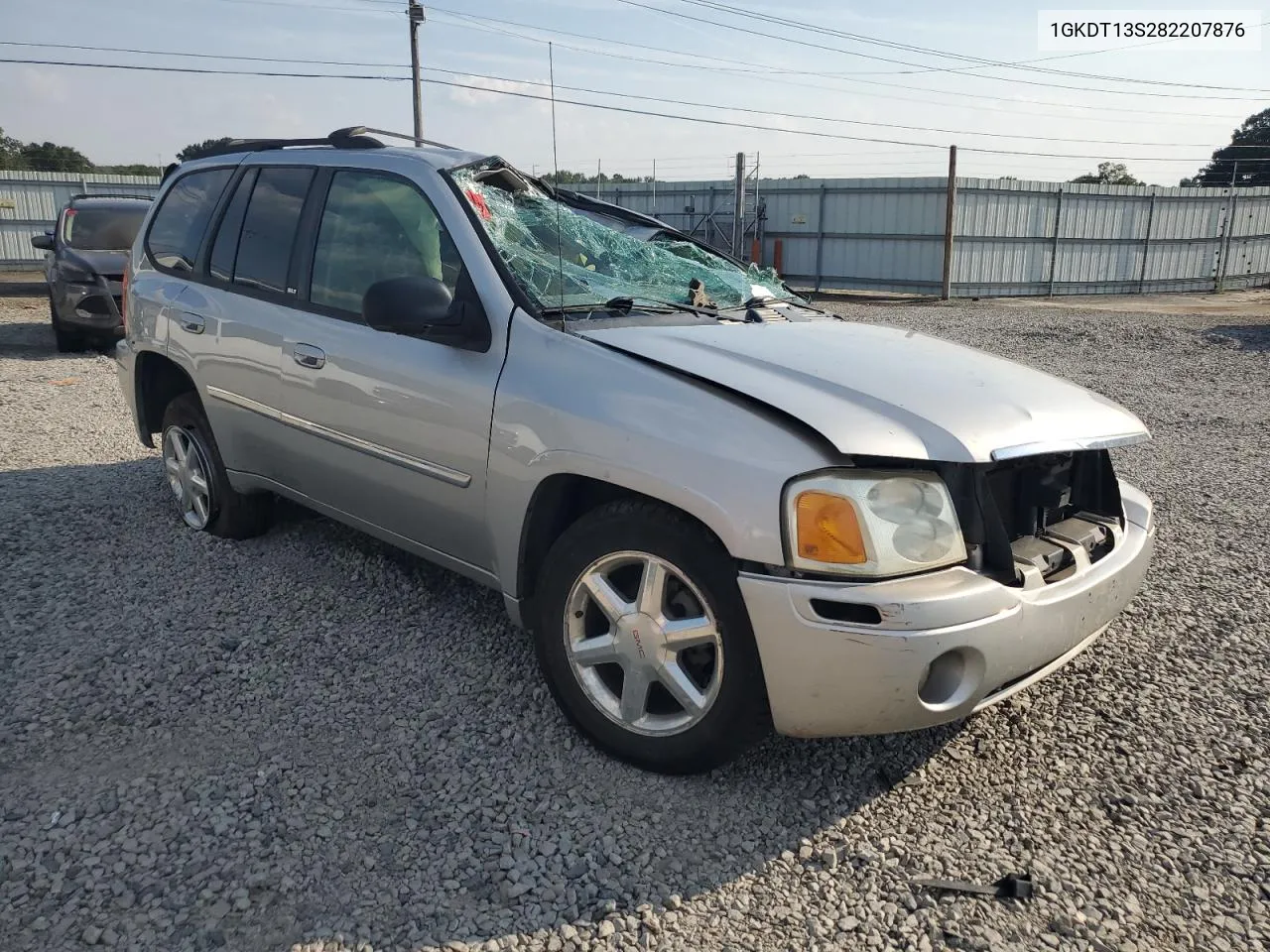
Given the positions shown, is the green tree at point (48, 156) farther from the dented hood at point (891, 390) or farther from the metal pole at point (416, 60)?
the dented hood at point (891, 390)

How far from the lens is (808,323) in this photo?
140 inches

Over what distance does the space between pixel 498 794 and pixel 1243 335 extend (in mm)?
13775

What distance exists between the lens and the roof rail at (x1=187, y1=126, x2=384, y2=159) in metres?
3.98

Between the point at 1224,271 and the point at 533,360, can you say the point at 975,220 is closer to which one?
the point at 1224,271

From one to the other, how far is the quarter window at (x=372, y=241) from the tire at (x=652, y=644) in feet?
3.63

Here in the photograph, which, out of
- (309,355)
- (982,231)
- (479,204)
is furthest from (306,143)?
(982,231)

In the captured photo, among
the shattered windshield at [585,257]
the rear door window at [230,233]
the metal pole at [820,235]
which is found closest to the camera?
the shattered windshield at [585,257]

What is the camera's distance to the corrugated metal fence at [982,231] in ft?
70.1

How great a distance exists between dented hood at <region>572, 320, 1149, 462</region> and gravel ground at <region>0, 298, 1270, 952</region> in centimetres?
100

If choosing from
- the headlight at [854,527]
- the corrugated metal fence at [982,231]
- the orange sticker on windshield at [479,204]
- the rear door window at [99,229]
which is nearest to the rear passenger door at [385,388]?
the orange sticker on windshield at [479,204]

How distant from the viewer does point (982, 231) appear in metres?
21.4

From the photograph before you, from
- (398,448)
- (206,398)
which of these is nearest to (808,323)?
(398,448)

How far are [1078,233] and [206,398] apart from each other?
22.1 metres

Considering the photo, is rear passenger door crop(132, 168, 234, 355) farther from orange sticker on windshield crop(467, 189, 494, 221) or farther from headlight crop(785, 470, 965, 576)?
headlight crop(785, 470, 965, 576)
